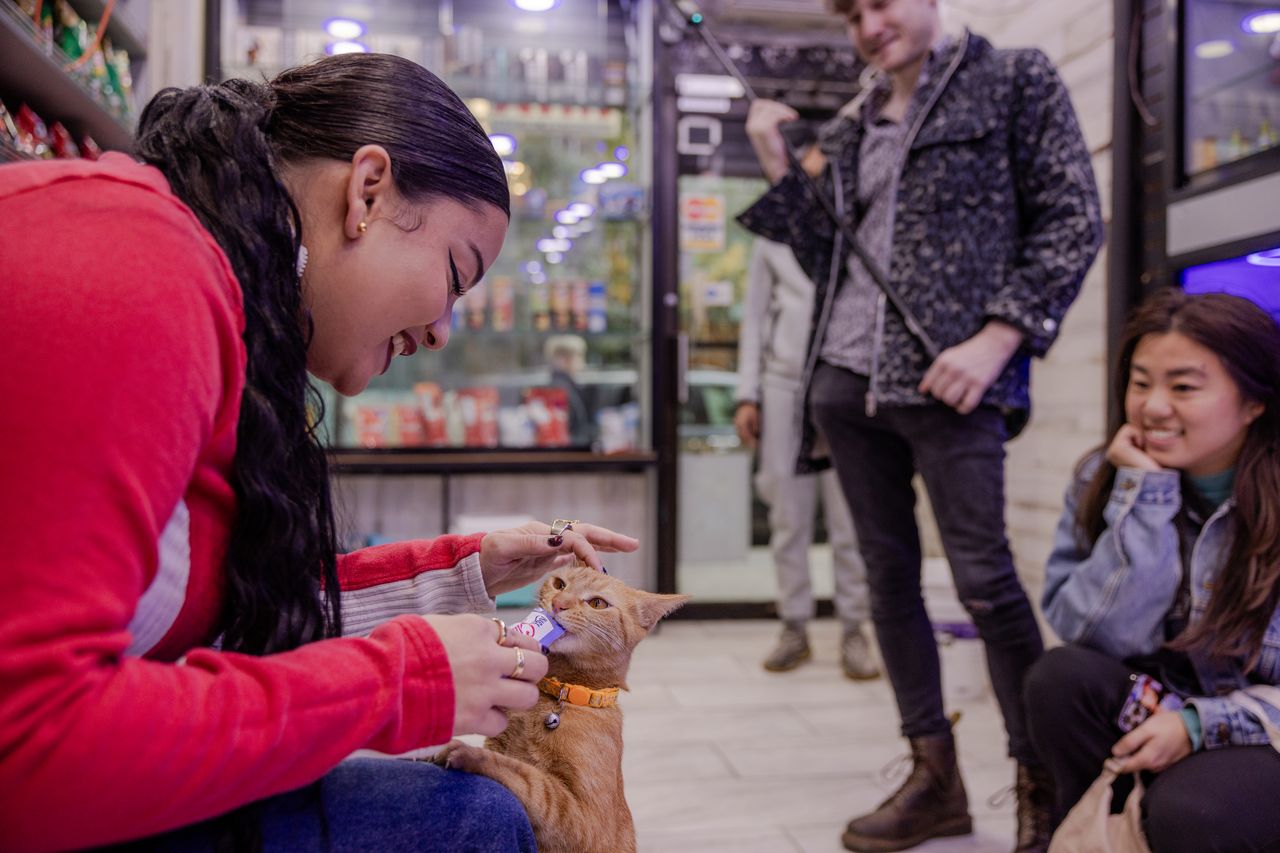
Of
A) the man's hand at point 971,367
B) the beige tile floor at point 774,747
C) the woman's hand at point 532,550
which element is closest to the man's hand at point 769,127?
the man's hand at point 971,367

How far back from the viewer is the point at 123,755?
0.59 m

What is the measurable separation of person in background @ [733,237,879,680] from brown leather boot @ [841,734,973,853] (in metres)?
1.51

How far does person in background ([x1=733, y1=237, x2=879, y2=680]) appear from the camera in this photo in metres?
3.59

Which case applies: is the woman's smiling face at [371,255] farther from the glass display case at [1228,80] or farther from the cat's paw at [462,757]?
the glass display case at [1228,80]

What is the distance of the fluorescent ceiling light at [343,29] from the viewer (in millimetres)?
4016

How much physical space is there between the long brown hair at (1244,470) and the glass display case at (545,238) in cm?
267

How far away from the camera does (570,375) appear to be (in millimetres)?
4250

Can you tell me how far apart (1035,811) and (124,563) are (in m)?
1.73

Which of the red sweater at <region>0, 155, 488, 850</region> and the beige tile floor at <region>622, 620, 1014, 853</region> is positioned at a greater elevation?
the red sweater at <region>0, 155, 488, 850</region>

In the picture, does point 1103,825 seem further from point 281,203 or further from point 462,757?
point 281,203

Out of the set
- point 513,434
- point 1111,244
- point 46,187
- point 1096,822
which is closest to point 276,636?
point 46,187

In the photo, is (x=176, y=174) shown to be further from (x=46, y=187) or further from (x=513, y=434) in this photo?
(x=513, y=434)

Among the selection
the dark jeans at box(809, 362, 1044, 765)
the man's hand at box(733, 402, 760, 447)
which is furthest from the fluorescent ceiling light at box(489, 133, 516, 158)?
the dark jeans at box(809, 362, 1044, 765)

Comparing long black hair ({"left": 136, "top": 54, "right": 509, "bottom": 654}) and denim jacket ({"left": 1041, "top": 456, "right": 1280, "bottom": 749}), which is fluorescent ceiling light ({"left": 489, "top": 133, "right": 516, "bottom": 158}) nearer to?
denim jacket ({"left": 1041, "top": 456, "right": 1280, "bottom": 749})
